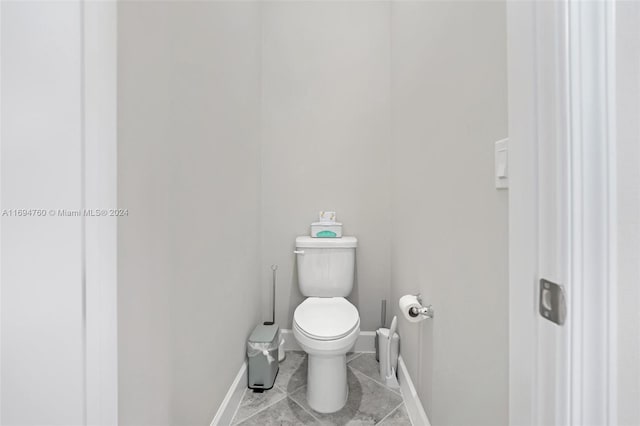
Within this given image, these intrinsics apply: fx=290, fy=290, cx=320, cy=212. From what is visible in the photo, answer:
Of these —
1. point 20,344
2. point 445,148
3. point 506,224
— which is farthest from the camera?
point 445,148

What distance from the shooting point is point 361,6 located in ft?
6.53

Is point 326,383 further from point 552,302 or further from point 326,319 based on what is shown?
point 552,302

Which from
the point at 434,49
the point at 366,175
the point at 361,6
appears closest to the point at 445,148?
the point at 434,49

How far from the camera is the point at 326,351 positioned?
129cm

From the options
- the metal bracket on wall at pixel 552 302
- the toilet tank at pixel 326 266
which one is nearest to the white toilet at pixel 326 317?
the toilet tank at pixel 326 266

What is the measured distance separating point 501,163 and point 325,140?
1438 mm

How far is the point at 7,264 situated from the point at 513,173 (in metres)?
0.82

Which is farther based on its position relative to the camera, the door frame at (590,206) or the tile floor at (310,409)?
the tile floor at (310,409)

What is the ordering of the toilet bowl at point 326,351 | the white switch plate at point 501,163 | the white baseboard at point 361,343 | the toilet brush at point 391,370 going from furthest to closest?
the white baseboard at point 361,343 < the toilet brush at point 391,370 < the toilet bowl at point 326,351 < the white switch plate at point 501,163

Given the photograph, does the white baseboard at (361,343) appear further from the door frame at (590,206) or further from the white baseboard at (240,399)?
the door frame at (590,206)

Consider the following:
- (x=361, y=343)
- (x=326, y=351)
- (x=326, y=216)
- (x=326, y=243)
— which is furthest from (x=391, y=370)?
(x=326, y=216)

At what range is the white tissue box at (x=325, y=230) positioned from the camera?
1903mm

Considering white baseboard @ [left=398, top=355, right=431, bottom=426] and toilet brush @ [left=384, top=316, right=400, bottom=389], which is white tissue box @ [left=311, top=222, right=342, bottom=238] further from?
white baseboard @ [left=398, top=355, right=431, bottom=426]

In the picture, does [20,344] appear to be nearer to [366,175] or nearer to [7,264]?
[7,264]
